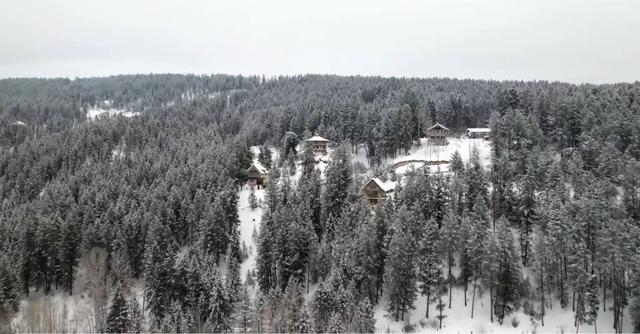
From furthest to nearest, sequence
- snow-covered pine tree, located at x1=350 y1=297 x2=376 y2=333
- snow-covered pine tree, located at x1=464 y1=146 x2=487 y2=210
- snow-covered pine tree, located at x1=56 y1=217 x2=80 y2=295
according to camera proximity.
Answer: snow-covered pine tree, located at x1=56 y1=217 x2=80 y2=295, snow-covered pine tree, located at x1=464 y1=146 x2=487 y2=210, snow-covered pine tree, located at x1=350 y1=297 x2=376 y2=333

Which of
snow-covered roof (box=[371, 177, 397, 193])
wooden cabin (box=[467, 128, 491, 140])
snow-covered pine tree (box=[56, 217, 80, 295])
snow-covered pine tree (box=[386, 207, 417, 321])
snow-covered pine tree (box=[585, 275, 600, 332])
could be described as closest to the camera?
snow-covered pine tree (box=[585, 275, 600, 332])

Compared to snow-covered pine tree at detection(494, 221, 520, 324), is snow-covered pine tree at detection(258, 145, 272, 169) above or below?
above

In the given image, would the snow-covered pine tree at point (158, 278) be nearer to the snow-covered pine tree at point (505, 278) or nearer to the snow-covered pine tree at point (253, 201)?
the snow-covered pine tree at point (253, 201)

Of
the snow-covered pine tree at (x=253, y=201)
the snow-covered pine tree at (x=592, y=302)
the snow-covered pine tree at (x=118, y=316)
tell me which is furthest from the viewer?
the snow-covered pine tree at (x=253, y=201)

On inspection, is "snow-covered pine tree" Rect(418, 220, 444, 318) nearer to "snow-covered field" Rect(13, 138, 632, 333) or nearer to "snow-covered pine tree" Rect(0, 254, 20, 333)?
→ "snow-covered field" Rect(13, 138, 632, 333)

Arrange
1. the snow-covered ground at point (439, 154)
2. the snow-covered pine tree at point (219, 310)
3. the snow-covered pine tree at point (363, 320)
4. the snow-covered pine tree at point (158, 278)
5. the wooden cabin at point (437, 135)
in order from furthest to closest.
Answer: the wooden cabin at point (437, 135) → the snow-covered ground at point (439, 154) → the snow-covered pine tree at point (158, 278) → the snow-covered pine tree at point (219, 310) → the snow-covered pine tree at point (363, 320)

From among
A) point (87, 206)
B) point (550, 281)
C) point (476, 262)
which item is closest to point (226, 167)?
point (87, 206)

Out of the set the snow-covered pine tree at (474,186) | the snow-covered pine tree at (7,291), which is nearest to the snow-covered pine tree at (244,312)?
the snow-covered pine tree at (7,291)

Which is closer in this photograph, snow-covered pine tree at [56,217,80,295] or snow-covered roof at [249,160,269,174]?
snow-covered pine tree at [56,217,80,295]

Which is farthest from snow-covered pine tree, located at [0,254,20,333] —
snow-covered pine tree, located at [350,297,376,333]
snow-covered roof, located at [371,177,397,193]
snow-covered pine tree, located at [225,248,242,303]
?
snow-covered roof, located at [371,177,397,193]
